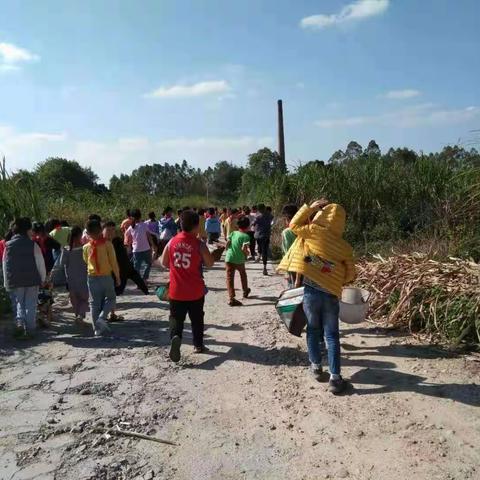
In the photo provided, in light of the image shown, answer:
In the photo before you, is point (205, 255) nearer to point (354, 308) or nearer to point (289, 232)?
point (354, 308)

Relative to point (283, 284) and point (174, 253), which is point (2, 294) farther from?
point (283, 284)

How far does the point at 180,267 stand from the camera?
574 cm

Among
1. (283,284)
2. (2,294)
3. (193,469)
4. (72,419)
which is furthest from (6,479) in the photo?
(283,284)

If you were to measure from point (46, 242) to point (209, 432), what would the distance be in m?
5.24


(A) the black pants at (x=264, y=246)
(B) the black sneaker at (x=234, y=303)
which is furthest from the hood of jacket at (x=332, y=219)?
(A) the black pants at (x=264, y=246)

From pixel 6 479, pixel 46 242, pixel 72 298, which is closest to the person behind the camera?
pixel 6 479

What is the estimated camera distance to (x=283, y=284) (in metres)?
11.0

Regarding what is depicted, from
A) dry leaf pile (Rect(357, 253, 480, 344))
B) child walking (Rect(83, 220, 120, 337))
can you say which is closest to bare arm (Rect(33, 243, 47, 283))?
child walking (Rect(83, 220, 120, 337))

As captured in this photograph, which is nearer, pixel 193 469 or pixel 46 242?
pixel 193 469

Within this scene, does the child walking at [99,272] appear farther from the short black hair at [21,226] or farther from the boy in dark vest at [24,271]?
the short black hair at [21,226]

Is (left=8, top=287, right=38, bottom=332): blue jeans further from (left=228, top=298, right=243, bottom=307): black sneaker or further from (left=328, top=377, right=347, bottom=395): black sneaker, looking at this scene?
(left=328, top=377, right=347, bottom=395): black sneaker

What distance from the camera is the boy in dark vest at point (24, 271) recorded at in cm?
677

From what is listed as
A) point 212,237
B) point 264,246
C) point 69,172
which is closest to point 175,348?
point 264,246

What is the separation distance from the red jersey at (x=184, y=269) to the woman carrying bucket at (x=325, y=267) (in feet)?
4.45
